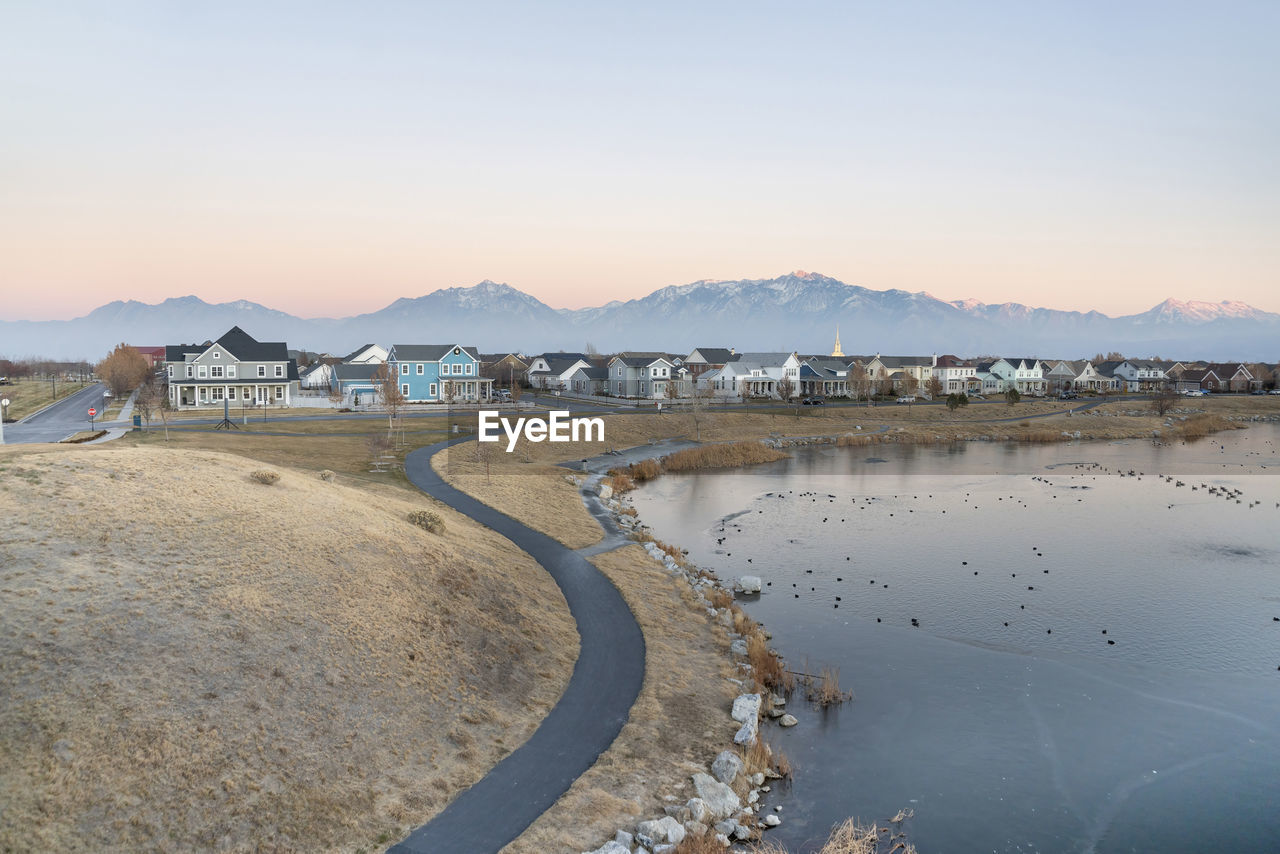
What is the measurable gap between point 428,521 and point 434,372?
6610 cm

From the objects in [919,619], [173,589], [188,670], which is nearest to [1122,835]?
[919,619]

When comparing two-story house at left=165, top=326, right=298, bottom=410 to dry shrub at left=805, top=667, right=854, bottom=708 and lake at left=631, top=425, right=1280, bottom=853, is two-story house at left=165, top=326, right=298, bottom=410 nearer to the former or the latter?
lake at left=631, top=425, right=1280, bottom=853

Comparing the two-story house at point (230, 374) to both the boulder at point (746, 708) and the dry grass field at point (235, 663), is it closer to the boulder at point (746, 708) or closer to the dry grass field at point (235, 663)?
the dry grass field at point (235, 663)

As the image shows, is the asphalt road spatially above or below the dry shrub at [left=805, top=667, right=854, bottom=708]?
above

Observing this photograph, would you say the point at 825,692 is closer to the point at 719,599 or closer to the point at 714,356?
the point at 719,599

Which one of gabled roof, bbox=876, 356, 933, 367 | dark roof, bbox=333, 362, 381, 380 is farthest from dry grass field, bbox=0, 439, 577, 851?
gabled roof, bbox=876, 356, 933, 367

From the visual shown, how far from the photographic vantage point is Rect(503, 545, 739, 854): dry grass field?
1361cm

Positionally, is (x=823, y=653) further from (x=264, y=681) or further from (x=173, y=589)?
(x=173, y=589)

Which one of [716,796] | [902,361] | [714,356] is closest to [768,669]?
[716,796]

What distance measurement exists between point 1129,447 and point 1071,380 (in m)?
76.4

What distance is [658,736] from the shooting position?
55.6 ft

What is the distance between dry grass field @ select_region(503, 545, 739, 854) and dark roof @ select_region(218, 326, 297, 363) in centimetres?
7291

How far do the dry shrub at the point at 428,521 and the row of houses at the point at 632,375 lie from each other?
4935 centimetres

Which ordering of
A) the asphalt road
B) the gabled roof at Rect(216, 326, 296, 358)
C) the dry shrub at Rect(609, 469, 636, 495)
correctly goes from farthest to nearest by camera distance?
the gabled roof at Rect(216, 326, 296, 358), the dry shrub at Rect(609, 469, 636, 495), the asphalt road
